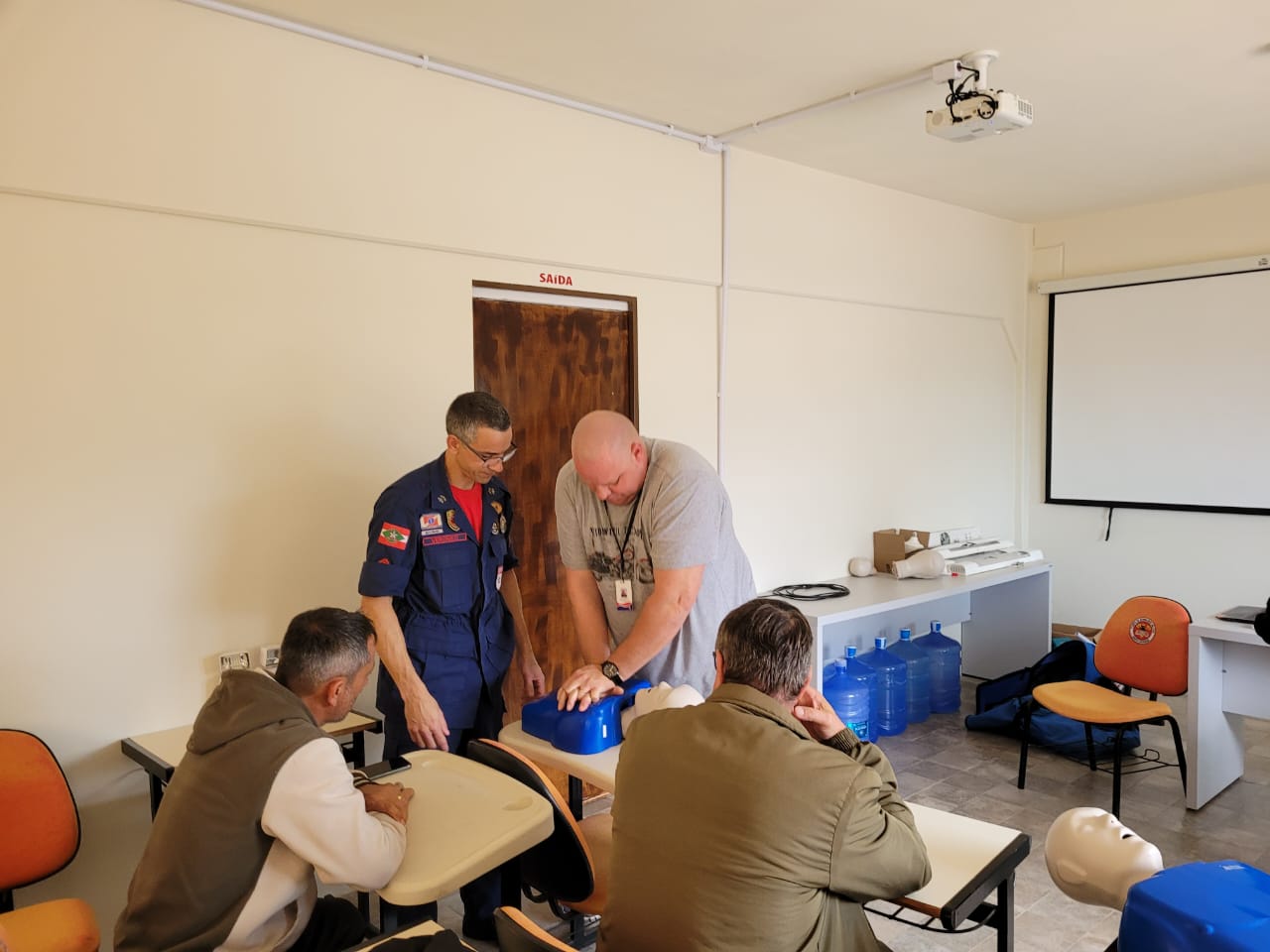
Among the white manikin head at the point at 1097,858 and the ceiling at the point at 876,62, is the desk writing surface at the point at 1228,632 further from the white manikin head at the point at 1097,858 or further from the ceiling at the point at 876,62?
the white manikin head at the point at 1097,858

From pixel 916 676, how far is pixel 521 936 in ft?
13.2

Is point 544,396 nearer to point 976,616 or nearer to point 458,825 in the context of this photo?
point 458,825

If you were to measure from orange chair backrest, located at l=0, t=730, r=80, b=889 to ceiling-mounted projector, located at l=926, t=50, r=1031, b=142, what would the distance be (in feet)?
11.2

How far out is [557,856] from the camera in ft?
6.44

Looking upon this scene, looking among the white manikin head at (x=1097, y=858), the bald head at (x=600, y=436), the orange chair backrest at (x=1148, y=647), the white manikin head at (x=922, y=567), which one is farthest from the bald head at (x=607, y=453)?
the white manikin head at (x=922, y=567)

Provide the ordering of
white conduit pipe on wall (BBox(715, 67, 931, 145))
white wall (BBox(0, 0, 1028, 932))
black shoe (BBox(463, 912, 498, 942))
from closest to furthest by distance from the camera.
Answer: white wall (BBox(0, 0, 1028, 932)) < black shoe (BBox(463, 912, 498, 942)) < white conduit pipe on wall (BBox(715, 67, 931, 145))

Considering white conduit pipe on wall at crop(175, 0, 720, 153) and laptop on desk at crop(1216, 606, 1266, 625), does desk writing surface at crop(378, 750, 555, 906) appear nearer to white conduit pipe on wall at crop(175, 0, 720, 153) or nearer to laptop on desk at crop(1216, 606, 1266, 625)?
white conduit pipe on wall at crop(175, 0, 720, 153)

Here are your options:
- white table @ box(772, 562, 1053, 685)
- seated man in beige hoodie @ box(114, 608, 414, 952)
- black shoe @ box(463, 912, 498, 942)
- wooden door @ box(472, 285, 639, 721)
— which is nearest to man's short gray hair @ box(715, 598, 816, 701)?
seated man in beige hoodie @ box(114, 608, 414, 952)

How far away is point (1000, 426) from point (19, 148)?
17.6 ft

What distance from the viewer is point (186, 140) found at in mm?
2611

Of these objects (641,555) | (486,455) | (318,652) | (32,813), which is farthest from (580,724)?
(32,813)

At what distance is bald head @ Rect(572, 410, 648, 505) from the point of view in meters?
2.50

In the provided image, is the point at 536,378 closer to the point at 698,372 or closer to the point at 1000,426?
the point at 698,372

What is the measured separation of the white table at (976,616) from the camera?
15.3 feet
